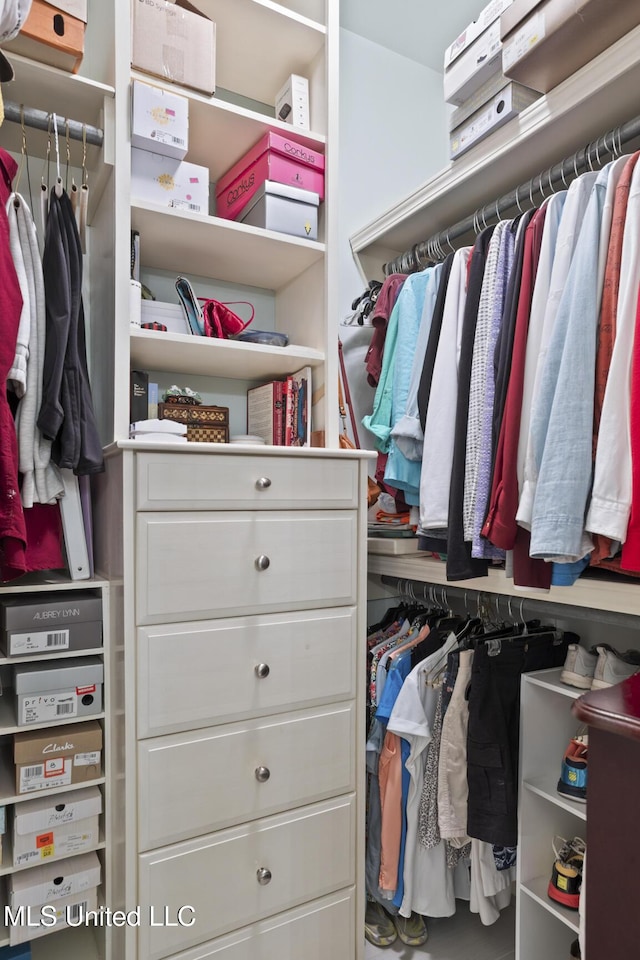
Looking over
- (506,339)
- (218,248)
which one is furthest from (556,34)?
(218,248)

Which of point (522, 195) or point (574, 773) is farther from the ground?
point (522, 195)

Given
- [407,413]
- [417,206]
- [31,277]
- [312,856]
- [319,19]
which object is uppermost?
[319,19]

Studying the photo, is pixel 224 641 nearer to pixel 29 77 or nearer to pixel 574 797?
pixel 574 797

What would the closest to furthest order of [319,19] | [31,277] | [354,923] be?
[31,277] → [354,923] → [319,19]

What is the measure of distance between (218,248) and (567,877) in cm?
181

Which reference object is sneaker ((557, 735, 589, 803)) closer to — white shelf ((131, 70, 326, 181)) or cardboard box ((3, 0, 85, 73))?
white shelf ((131, 70, 326, 181))

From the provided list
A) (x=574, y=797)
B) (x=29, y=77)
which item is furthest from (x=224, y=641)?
(x=29, y=77)

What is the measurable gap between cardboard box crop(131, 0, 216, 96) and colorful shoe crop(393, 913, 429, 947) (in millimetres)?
2354

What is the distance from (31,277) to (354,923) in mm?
1771

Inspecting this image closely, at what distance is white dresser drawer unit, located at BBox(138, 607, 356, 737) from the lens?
1.33 metres

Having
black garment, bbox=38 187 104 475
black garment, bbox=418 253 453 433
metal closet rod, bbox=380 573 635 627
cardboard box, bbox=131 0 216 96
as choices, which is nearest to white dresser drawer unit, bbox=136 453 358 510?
black garment, bbox=38 187 104 475

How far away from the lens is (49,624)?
4.45 feet

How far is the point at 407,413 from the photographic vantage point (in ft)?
5.59

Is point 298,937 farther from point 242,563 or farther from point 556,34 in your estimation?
point 556,34
